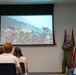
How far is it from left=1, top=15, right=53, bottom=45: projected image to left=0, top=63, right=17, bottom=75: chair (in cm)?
477

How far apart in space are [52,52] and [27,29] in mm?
1333

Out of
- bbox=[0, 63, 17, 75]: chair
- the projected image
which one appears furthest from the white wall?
bbox=[0, 63, 17, 75]: chair

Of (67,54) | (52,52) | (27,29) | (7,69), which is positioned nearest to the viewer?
(7,69)

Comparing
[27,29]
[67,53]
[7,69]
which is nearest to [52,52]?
[67,53]

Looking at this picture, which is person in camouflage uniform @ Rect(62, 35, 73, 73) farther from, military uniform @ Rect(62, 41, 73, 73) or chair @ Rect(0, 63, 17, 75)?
chair @ Rect(0, 63, 17, 75)

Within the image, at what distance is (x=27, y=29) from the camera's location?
792cm

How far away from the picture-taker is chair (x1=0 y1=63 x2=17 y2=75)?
3100 millimetres

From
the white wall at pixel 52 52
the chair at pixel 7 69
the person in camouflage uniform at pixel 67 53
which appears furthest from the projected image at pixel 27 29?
the chair at pixel 7 69

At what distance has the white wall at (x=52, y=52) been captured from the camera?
A: 7.81 m

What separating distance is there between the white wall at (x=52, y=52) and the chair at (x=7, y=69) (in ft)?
15.4

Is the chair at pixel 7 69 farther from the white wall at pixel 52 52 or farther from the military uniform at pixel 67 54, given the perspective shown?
the white wall at pixel 52 52

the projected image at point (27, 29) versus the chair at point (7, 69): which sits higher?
the projected image at point (27, 29)

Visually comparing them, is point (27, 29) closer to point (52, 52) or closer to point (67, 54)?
point (52, 52)

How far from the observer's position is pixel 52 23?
784 centimetres
